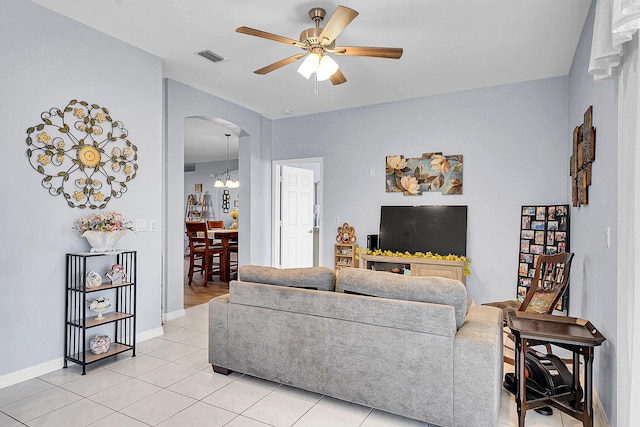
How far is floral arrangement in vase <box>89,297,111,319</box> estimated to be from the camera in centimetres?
298

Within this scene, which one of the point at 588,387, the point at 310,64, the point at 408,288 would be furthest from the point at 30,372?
the point at 588,387

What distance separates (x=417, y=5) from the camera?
279 centimetres

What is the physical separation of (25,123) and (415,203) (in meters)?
4.26

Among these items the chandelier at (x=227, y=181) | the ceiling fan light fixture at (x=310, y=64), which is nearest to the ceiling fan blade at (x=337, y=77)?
the ceiling fan light fixture at (x=310, y=64)

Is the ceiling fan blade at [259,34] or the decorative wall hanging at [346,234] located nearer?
the ceiling fan blade at [259,34]

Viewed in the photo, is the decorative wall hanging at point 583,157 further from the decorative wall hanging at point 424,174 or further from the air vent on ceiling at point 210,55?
the air vent on ceiling at point 210,55

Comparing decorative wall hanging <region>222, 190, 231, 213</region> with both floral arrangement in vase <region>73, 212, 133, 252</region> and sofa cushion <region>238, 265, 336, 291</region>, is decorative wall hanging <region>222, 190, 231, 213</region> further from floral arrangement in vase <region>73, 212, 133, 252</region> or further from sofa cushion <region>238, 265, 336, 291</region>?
sofa cushion <region>238, 265, 336, 291</region>

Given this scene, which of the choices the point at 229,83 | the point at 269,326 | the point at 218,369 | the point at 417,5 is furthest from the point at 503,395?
the point at 229,83

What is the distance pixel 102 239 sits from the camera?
3.02 metres

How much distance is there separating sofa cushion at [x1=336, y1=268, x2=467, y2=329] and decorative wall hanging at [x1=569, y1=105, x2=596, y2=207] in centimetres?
146

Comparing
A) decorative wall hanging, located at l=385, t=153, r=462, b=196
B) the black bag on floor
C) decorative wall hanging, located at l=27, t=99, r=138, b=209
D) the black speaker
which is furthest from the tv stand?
decorative wall hanging, located at l=27, t=99, r=138, b=209

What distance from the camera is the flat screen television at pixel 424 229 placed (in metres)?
4.73

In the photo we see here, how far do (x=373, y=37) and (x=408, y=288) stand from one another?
230cm

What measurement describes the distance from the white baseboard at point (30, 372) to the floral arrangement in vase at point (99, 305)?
43 centimetres
